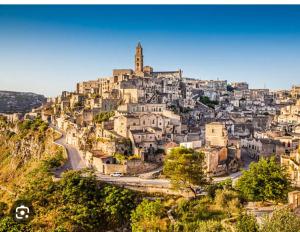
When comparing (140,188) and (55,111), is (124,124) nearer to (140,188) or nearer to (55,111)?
(140,188)

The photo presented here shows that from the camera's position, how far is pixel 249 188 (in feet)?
74.7

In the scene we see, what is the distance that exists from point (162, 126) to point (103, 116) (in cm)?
1001

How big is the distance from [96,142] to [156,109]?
11.0 m

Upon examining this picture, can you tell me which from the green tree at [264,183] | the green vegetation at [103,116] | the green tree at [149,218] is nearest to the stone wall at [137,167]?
the green tree at [149,218]

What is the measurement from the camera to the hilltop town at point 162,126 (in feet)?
106

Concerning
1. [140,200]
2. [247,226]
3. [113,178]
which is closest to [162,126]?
→ [113,178]

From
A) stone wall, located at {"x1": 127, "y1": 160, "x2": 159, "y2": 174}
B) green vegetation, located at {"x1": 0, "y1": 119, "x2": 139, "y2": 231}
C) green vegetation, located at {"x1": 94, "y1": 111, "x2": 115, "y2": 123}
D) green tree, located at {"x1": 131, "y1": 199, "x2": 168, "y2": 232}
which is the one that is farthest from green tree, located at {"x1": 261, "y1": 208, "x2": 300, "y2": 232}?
green vegetation, located at {"x1": 94, "y1": 111, "x2": 115, "y2": 123}

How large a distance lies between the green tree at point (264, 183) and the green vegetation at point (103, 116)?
76.9 ft

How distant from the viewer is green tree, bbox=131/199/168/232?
19.8 meters

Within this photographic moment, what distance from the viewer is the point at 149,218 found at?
20.9 meters

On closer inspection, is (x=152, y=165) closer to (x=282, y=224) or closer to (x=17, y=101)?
(x=282, y=224)

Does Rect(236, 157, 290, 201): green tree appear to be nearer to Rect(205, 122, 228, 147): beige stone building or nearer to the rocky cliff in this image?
Rect(205, 122, 228, 147): beige stone building

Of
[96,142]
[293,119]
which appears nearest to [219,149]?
[96,142]

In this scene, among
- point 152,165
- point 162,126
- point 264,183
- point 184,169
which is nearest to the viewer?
point 264,183
